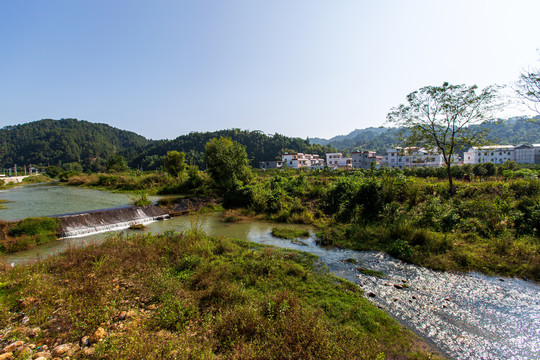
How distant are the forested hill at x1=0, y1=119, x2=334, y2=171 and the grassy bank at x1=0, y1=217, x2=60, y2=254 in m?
64.5

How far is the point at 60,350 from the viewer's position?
12.4 feet

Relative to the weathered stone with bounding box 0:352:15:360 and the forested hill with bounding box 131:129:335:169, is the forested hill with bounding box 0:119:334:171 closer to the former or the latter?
the forested hill with bounding box 131:129:335:169

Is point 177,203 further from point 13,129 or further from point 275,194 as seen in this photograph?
point 13,129

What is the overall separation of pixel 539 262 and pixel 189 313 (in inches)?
368

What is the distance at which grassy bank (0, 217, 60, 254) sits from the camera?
10.5 metres

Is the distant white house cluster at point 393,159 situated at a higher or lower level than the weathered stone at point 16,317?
higher

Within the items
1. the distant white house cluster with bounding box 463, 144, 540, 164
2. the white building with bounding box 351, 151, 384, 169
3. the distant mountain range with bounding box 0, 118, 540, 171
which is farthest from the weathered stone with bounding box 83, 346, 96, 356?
the distant white house cluster with bounding box 463, 144, 540, 164

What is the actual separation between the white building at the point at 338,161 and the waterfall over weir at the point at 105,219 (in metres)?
61.1

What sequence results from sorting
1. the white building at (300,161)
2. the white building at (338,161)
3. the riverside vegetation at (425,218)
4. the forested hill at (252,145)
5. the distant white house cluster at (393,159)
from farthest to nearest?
1. the forested hill at (252,145)
2. the white building at (300,161)
3. the white building at (338,161)
4. the distant white house cluster at (393,159)
5. the riverside vegetation at (425,218)

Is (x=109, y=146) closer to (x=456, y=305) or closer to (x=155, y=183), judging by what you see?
(x=155, y=183)

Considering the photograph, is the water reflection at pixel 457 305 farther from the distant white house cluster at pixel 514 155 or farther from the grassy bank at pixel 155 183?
the distant white house cluster at pixel 514 155

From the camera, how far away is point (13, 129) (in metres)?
126

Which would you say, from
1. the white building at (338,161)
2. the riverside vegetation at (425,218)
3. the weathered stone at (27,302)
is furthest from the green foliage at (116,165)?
the weathered stone at (27,302)

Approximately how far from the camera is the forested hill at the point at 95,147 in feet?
298
